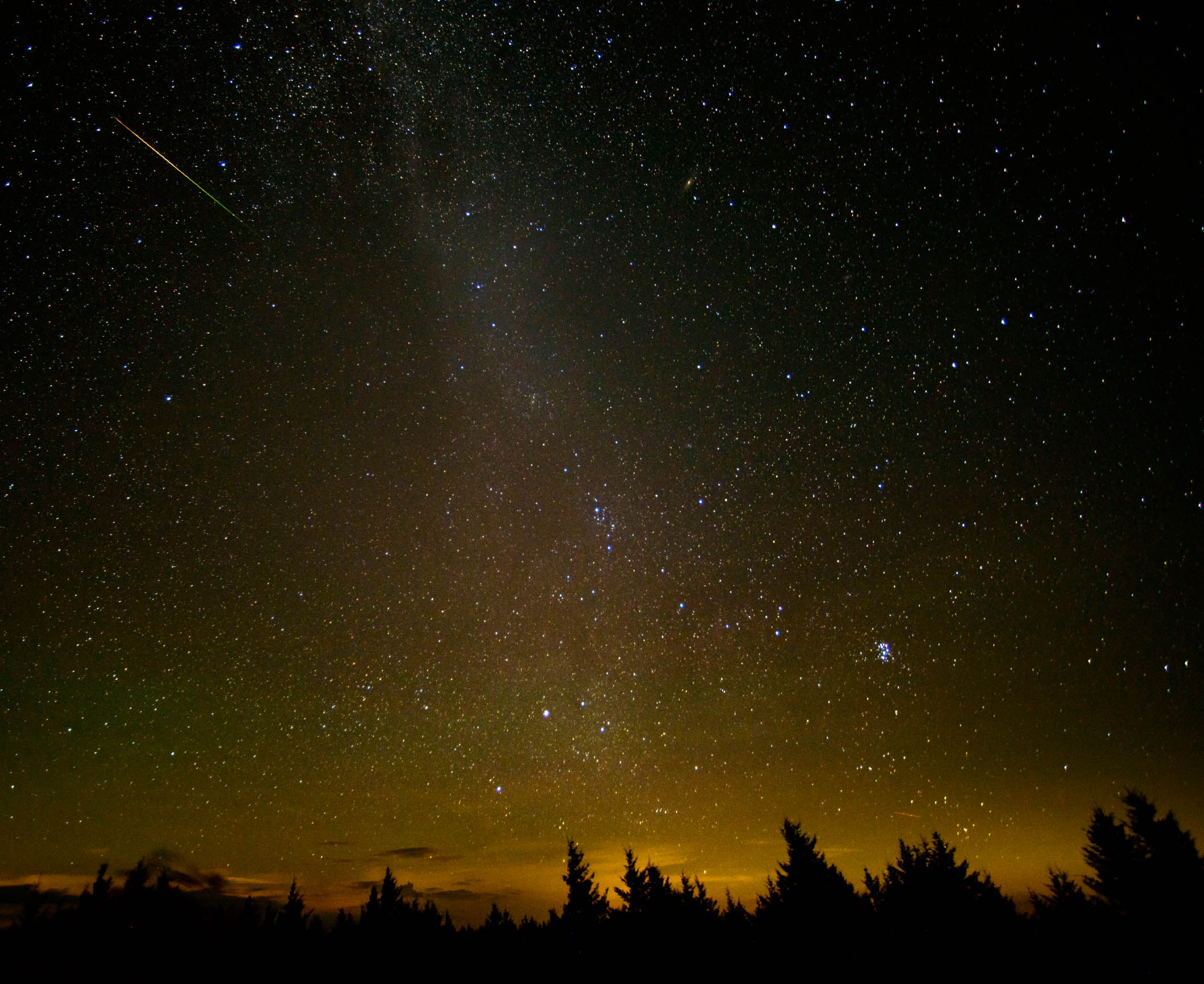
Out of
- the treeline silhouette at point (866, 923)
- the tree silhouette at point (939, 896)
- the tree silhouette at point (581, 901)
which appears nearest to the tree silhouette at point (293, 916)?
the treeline silhouette at point (866, 923)

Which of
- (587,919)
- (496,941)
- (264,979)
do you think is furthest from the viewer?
(496,941)

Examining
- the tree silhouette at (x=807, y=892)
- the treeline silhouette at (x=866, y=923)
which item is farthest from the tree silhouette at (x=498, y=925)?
the tree silhouette at (x=807, y=892)

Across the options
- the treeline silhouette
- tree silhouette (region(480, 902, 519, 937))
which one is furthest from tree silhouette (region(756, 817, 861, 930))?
tree silhouette (region(480, 902, 519, 937))

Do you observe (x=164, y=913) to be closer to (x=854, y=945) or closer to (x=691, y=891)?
(x=691, y=891)

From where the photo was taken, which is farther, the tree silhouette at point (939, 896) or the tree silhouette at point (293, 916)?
the tree silhouette at point (293, 916)

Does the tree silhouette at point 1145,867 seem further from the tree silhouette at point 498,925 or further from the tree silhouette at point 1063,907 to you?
the tree silhouette at point 498,925

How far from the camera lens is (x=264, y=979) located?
2459 centimetres

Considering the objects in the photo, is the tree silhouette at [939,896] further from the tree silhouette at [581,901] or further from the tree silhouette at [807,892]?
the tree silhouette at [581,901]

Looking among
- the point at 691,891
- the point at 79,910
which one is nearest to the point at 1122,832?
the point at 691,891

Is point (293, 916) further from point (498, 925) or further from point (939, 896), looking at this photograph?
point (939, 896)

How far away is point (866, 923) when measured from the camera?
54.5 ft

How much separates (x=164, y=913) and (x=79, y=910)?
7.06 meters

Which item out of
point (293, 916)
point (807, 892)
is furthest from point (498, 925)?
point (807, 892)

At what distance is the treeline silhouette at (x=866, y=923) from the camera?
45.5ft
